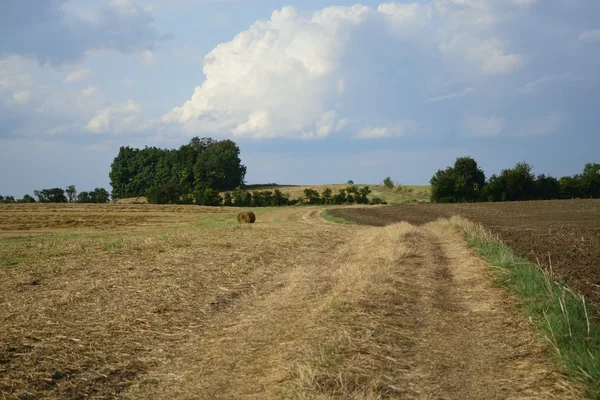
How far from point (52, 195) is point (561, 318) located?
8317cm

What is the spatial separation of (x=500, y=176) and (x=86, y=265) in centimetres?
7316

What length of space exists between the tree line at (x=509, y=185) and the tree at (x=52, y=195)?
52913mm

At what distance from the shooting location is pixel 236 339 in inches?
306

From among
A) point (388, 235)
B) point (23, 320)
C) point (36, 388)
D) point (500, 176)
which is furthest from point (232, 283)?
point (500, 176)

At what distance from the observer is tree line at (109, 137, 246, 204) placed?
10400cm

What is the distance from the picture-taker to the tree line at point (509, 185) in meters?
78.4

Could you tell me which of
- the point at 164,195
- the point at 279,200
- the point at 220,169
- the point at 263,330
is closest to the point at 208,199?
the point at 164,195

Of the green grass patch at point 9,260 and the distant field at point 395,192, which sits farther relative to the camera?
the distant field at point 395,192

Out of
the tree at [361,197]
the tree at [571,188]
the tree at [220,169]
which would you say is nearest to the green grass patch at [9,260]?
the tree at [361,197]

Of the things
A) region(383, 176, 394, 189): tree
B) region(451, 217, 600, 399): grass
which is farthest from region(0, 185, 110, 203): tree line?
region(451, 217, 600, 399): grass

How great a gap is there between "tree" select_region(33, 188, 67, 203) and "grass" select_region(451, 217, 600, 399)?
77.8 m

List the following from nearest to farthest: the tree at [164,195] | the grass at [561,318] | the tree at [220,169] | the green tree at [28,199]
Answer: the grass at [561,318] → the green tree at [28,199] → the tree at [164,195] → the tree at [220,169]

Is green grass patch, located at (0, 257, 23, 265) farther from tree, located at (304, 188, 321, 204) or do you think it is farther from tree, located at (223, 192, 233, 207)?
tree, located at (304, 188, 321, 204)

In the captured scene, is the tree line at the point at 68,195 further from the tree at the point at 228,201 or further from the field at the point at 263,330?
the field at the point at 263,330
